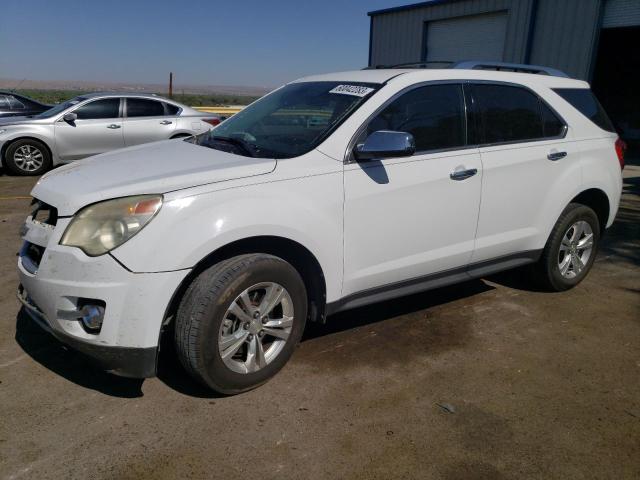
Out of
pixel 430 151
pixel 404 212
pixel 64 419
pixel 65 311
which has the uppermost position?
pixel 430 151

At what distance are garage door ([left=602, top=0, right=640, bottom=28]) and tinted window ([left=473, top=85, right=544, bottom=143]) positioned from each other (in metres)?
10.3

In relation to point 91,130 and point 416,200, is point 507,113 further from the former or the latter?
point 91,130

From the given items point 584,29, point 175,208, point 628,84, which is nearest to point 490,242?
point 175,208

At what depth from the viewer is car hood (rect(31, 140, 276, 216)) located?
2715 millimetres

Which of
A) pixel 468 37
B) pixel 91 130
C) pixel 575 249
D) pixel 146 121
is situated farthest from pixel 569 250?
pixel 468 37

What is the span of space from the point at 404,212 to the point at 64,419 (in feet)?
7.21

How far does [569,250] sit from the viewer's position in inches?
181

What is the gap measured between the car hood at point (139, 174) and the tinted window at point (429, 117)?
909 mm

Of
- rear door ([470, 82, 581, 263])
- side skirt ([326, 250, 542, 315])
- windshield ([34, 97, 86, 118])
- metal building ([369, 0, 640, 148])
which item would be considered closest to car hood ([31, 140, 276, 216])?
side skirt ([326, 250, 542, 315])

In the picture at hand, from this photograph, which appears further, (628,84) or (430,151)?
(628,84)

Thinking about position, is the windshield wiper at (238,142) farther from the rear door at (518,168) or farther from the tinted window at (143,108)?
the tinted window at (143,108)

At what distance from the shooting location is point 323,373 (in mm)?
3297

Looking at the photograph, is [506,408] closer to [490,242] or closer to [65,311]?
[490,242]

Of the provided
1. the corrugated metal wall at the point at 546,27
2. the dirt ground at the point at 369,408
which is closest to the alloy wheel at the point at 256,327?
the dirt ground at the point at 369,408
